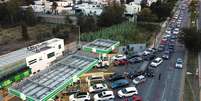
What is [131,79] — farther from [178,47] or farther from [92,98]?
[178,47]

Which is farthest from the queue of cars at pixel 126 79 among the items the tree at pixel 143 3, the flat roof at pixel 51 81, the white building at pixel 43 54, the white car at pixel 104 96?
the tree at pixel 143 3

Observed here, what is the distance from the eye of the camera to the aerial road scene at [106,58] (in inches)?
891

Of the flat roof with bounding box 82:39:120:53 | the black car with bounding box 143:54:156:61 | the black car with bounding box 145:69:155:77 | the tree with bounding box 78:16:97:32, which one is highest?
the tree with bounding box 78:16:97:32

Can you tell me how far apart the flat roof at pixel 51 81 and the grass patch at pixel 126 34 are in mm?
14957

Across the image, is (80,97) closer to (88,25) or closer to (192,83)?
(192,83)

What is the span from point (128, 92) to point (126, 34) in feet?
63.5

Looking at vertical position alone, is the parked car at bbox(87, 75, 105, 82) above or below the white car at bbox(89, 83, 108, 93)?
above

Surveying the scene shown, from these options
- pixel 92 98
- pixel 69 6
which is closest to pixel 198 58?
pixel 92 98

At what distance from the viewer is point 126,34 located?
1624 inches

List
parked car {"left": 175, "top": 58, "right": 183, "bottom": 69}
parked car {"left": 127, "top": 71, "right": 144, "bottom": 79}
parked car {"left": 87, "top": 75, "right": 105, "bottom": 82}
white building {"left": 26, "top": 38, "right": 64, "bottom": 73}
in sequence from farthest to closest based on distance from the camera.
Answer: parked car {"left": 175, "top": 58, "right": 183, "bottom": 69}, white building {"left": 26, "top": 38, "right": 64, "bottom": 73}, parked car {"left": 127, "top": 71, "right": 144, "bottom": 79}, parked car {"left": 87, "top": 75, "right": 105, "bottom": 82}

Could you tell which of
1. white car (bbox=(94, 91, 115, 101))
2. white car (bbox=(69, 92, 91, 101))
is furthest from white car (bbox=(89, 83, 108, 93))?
white car (bbox=(69, 92, 91, 101))

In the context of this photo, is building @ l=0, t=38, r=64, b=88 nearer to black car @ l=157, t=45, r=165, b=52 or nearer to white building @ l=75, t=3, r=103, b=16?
black car @ l=157, t=45, r=165, b=52

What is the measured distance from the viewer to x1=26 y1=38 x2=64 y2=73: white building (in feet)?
94.4

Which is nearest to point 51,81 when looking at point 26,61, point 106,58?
point 26,61
